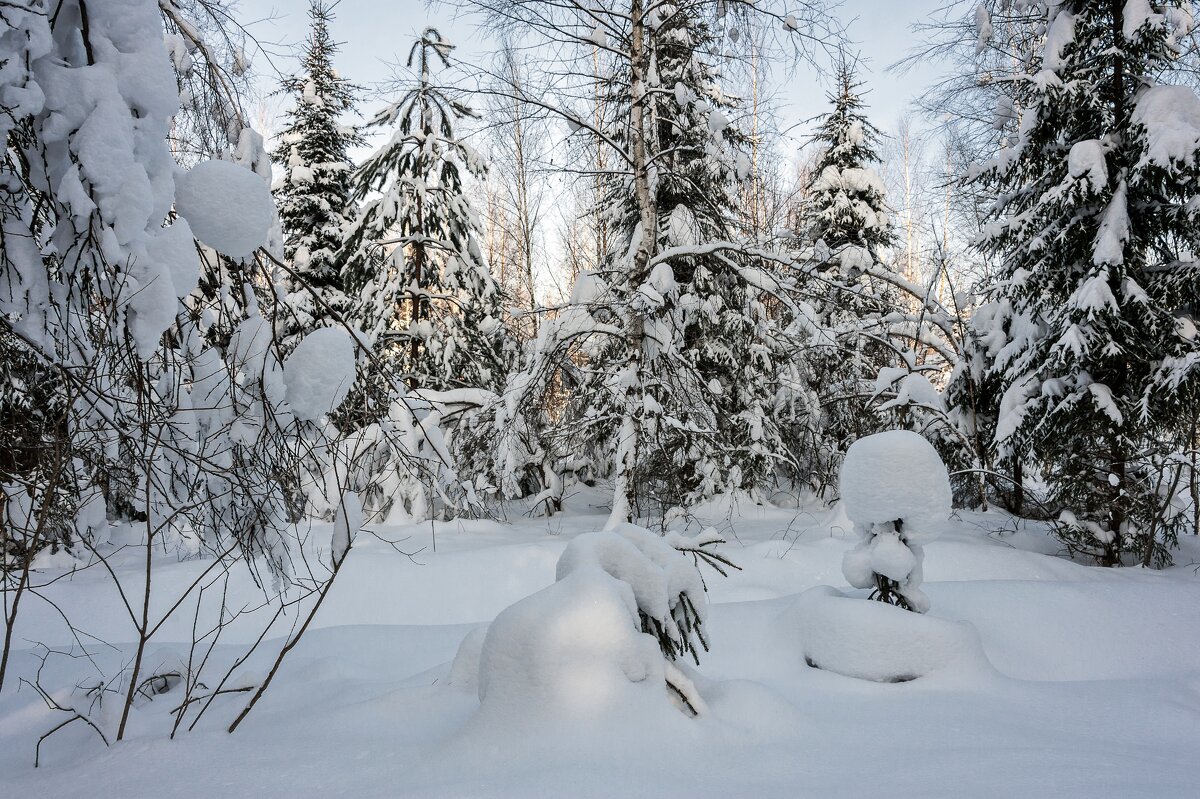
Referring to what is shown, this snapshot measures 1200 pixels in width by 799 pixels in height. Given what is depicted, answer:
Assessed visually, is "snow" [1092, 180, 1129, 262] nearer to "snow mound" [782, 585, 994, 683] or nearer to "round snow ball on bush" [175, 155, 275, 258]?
"snow mound" [782, 585, 994, 683]

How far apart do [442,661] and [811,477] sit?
22.5 feet

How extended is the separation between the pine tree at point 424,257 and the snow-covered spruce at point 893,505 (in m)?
6.16

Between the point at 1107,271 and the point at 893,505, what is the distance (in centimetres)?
385

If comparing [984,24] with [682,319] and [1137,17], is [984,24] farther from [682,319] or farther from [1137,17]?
[682,319]

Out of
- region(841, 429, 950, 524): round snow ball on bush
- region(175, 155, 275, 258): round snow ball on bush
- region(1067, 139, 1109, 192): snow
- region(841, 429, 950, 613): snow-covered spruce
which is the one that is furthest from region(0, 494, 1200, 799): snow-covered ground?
region(1067, 139, 1109, 192): snow

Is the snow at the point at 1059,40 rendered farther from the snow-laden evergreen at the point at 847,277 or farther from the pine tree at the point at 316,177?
the pine tree at the point at 316,177

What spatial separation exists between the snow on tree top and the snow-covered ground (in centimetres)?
330

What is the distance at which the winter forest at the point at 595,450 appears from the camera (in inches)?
65.2

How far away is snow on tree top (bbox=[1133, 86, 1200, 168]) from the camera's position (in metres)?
4.83

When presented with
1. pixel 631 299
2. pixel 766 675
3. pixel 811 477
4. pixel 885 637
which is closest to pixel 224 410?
pixel 766 675

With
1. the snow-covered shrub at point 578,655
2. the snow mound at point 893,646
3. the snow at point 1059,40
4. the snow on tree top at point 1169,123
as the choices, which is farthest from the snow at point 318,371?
the snow at point 1059,40

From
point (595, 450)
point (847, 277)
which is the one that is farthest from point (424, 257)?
point (847, 277)

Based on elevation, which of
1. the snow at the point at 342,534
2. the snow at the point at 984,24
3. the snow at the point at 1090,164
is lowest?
the snow at the point at 342,534

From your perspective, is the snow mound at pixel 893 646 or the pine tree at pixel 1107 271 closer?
the snow mound at pixel 893 646
